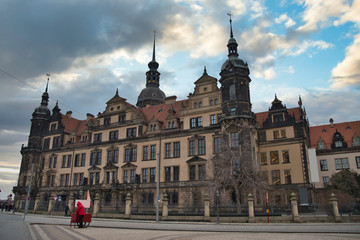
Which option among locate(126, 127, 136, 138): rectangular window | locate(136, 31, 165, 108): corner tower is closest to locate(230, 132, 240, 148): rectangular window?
locate(126, 127, 136, 138): rectangular window

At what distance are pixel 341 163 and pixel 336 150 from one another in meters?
2.64

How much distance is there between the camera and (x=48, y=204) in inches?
1925

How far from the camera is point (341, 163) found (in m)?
58.3

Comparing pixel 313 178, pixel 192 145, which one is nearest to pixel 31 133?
pixel 192 145

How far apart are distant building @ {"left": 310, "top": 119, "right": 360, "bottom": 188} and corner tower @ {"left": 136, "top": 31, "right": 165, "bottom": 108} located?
41.4 metres

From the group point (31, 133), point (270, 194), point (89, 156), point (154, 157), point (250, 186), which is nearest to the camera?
point (250, 186)

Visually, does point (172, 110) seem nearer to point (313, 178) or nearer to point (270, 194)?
point (270, 194)

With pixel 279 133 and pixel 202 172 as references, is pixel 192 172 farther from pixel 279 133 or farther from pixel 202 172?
pixel 279 133

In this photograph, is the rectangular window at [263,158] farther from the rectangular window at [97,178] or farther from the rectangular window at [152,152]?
the rectangular window at [97,178]

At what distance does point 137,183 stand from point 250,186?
21374 mm

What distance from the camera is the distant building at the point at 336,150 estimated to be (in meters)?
57.7

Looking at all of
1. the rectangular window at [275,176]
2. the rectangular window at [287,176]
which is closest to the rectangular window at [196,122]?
the rectangular window at [275,176]

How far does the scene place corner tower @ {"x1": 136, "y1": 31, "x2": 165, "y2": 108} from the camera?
83.6 meters

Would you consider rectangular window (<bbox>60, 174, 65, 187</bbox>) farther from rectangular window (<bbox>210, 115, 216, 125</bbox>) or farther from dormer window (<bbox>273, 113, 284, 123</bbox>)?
dormer window (<bbox>273, 113, 284, 123</bbox>)
